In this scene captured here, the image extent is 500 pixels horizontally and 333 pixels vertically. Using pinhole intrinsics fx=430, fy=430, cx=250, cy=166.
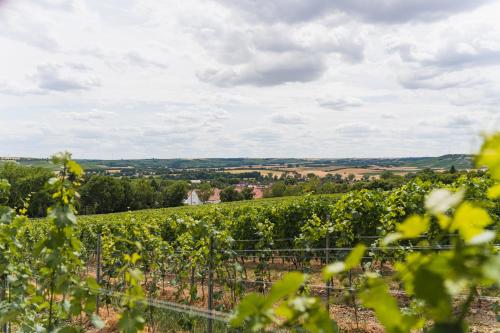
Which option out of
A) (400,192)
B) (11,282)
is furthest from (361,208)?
(11,282)

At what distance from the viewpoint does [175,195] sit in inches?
3558

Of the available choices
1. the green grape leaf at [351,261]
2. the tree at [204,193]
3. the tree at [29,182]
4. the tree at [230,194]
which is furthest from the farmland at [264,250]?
the tree at [204,193]

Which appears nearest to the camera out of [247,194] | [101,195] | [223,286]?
[223,286]

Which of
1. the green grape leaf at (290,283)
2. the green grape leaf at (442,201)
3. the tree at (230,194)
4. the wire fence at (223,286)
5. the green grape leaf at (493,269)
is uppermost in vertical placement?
the green grape leaf at (442,201)

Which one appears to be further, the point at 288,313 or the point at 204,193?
the point at 204,193

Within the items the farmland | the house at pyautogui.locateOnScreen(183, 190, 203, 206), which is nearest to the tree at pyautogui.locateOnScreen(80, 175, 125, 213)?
the house at pyautogui.locateOnScreen(183, 190, 203, 206)

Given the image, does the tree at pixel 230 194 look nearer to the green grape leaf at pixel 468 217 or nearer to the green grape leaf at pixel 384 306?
the green grape leaf at pixel 384 306

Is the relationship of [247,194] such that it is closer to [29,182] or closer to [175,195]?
[175,195]

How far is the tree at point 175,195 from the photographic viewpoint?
8969 cm

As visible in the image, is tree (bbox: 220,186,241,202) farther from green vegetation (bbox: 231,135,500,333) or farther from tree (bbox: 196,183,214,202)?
green vegetation (bbox: 231,135,500,333)

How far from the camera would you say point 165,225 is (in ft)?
57.9

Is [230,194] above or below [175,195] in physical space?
above

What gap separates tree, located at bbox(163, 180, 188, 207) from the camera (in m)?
89.7

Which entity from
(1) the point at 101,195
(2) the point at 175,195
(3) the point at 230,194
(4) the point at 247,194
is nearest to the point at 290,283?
(1) the point at 101,195
